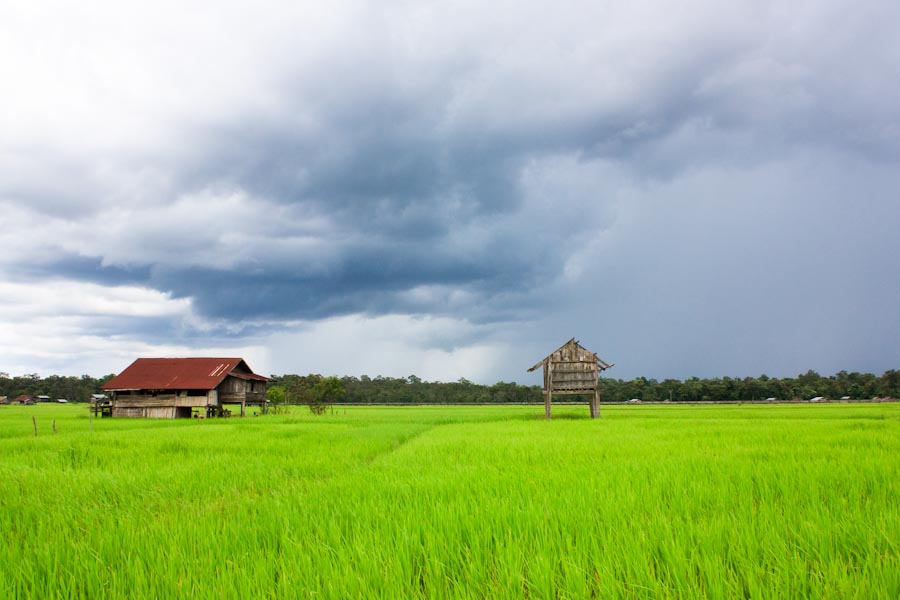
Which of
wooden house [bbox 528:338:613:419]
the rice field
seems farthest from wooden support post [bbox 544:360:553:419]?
the rice field

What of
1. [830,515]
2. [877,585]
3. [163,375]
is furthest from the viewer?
[163,375]

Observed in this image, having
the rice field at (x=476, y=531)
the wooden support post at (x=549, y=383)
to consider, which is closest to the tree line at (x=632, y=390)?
the wooden support post at (x=549, y=383)

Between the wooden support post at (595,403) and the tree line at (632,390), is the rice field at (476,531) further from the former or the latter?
the tree line at (632,390)

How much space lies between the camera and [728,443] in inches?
A: 435

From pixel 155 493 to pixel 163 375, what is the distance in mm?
41157

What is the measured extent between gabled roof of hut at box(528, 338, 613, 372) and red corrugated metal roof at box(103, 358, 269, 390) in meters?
28.3

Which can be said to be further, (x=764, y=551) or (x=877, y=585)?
(x=764, y=551)

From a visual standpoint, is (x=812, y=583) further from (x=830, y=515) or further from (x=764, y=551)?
(x=830, y=515)

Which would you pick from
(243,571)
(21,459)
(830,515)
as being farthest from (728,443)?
(21,459)

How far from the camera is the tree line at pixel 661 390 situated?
9862 centimetres

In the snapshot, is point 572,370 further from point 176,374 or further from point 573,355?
point 176,374

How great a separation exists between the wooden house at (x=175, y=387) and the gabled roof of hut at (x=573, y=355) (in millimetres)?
28370

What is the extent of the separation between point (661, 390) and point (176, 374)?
3645 inches

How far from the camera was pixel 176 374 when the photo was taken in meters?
42.0
